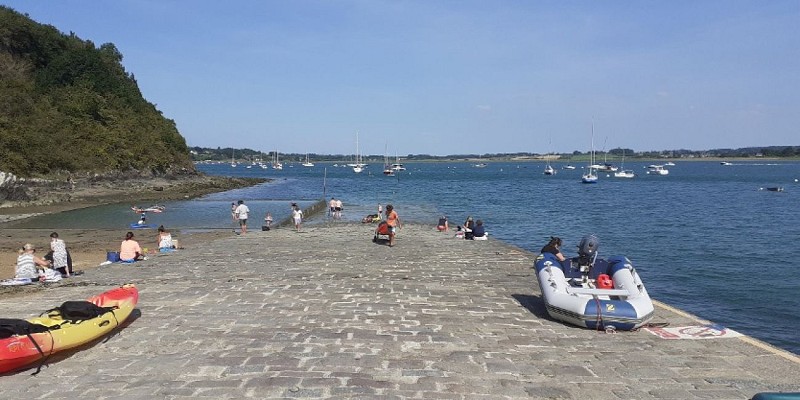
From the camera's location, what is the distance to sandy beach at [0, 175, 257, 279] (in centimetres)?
2219

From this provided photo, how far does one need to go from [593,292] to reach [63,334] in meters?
8.07

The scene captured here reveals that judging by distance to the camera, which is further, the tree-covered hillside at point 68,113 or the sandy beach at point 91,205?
the tree-covered hillside at point 68,113

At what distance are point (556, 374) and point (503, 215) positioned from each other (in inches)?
1454

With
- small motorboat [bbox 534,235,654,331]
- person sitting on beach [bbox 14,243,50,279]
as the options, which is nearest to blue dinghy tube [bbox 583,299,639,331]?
small motorboat [bbox 534,235,654,331]

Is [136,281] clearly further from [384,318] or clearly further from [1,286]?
[384,318]

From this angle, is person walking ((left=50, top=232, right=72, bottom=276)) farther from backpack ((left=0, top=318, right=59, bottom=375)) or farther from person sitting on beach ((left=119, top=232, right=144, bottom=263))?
backpack ((left=0, top=318, right=59, bottom=375))

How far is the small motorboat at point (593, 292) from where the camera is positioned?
8.80 m

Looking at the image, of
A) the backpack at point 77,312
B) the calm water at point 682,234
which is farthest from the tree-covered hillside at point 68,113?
the backpack at point 77,312

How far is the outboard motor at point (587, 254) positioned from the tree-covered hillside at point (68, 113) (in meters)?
50.8

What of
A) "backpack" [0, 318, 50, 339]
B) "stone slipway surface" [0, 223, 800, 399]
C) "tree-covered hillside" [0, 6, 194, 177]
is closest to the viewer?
"stone slipway surface" [0, 223, 800, 399]

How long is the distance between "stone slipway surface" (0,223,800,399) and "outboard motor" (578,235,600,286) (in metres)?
1.11

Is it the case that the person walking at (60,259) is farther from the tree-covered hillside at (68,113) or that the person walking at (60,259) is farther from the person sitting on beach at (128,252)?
the tree-covered hillside at (68,113)

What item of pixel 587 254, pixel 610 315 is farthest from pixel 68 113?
pixel 610 315

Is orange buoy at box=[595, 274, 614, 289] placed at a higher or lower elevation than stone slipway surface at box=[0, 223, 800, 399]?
higher
